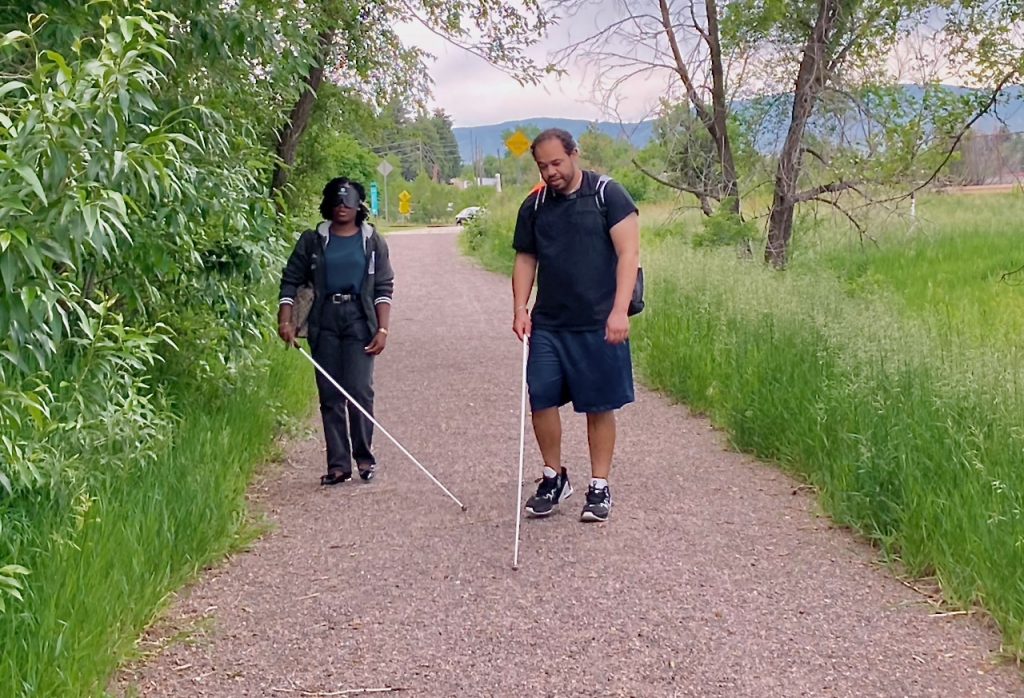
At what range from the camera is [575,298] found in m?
6.08

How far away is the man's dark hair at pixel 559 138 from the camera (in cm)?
588

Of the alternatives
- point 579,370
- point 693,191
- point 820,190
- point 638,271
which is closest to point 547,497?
point 579,370

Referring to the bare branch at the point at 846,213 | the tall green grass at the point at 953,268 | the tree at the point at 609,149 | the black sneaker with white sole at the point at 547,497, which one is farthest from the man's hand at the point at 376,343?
the bare branch at the point at 846,213

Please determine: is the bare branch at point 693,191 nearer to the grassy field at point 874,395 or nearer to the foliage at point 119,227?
the grassy field at point 874,395

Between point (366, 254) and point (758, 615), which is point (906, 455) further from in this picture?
point (366, 254)

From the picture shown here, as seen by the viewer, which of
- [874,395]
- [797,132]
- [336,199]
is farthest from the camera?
[797,132]

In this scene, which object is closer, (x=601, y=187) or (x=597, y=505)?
(x=601, y=187)

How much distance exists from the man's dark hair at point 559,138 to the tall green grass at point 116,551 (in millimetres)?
2320

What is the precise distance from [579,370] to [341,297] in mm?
1638

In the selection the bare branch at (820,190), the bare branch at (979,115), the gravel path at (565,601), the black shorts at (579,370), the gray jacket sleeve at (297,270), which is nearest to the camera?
the gravel path at (565,601)

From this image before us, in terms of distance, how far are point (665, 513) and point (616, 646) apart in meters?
1.93

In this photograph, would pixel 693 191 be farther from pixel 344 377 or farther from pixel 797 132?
pixel 344 377

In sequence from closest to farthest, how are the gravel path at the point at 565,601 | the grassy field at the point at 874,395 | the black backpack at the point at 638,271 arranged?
the gravel path at the point at 565,601
the grassy field at the point at 874,395
the black backpack at the point at 638,271

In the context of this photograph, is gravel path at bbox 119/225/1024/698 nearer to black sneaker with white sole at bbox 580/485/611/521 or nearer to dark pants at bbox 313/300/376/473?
black sneaker with white sole at bbox 580/485/611/521
